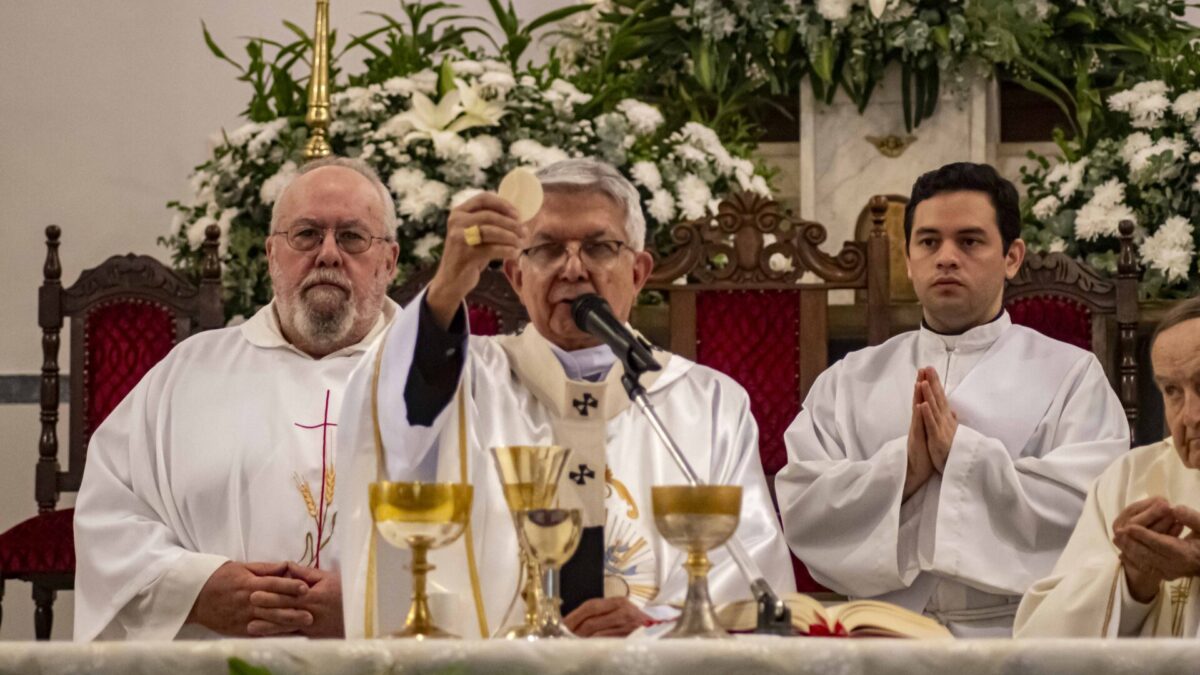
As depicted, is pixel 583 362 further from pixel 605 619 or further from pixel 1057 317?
pixel 1057 317

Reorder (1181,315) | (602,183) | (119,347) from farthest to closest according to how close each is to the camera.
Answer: (119,347), (602,183), (1181,315)

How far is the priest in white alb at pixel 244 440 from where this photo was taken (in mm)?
4750

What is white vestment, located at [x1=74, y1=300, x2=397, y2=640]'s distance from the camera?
186 inches

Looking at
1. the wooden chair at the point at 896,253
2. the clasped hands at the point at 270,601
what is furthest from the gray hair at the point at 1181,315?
the wooden chair at the point at 896,253

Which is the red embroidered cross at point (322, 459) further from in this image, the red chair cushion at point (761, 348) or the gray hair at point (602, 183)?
the red chair cushion at point (761, 348)

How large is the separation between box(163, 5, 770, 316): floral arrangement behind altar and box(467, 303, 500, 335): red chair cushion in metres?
0.38

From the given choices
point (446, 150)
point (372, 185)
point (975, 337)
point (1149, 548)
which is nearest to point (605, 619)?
point (1149, 548)

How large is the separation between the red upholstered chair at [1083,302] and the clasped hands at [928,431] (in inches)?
48.3

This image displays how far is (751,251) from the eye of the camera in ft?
21.0

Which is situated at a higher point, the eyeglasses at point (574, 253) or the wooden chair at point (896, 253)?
the wooden chair at point (896, 253)

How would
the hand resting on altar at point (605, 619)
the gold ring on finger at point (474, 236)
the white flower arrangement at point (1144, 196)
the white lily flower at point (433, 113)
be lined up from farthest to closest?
the white lily flower at point (433, 113), the white flower arrangement at point (1144, 196), the hand resting on altar at point (605, 619), the gold ring on finger at point (474, 236)

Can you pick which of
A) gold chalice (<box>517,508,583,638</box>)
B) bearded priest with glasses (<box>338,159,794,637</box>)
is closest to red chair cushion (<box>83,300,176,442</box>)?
bearded priest with glasses (<box>338,159,794,637</box>)

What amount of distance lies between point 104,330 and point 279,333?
1685 mm

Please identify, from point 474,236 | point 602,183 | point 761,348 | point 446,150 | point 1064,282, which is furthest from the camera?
point 446,150
